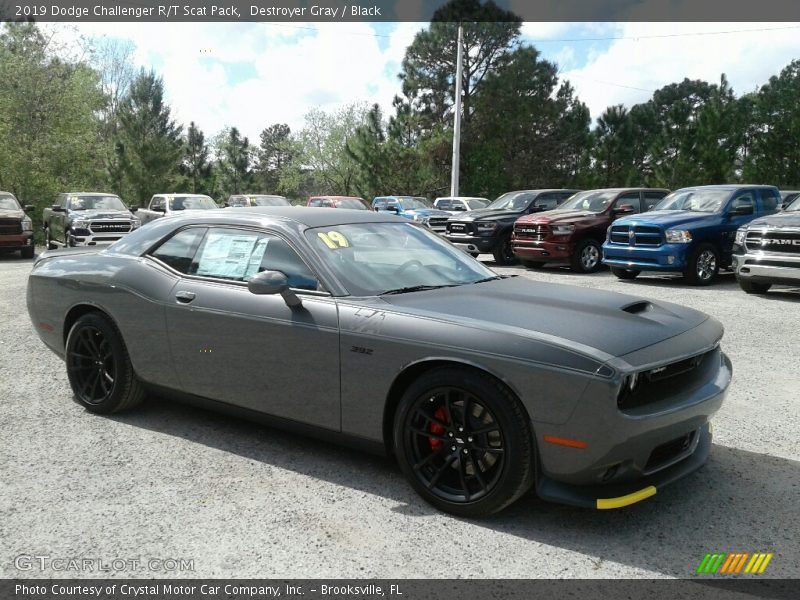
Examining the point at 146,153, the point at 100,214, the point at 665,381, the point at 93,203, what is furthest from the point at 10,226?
the point at 146,153

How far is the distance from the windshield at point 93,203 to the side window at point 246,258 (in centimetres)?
1707

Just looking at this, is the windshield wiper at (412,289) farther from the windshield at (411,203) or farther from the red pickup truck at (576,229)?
the windshield at (411,203)

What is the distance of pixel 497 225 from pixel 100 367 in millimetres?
12720

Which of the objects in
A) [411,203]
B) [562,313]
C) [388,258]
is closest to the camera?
[562,313]

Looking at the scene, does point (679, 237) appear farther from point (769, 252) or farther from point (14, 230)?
point (14, 230)

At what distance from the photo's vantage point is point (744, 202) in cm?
1340

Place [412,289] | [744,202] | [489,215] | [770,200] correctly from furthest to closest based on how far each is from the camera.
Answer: [489,215]
[770,200]
[744,202]
[412,289]

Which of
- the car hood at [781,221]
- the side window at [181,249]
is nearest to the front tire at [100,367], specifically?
the side window at [181,249]

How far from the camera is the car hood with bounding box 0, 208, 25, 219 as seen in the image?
58.2 ft

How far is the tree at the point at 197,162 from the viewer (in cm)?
5769

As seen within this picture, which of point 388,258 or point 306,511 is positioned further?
point 388,258

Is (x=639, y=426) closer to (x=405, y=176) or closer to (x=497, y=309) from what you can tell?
(x=497, y=309)

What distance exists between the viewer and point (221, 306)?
13.5 ft

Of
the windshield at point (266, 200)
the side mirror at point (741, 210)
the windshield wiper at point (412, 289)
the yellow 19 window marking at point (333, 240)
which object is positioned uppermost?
the yellow 19 window marking at point (333, 240)
